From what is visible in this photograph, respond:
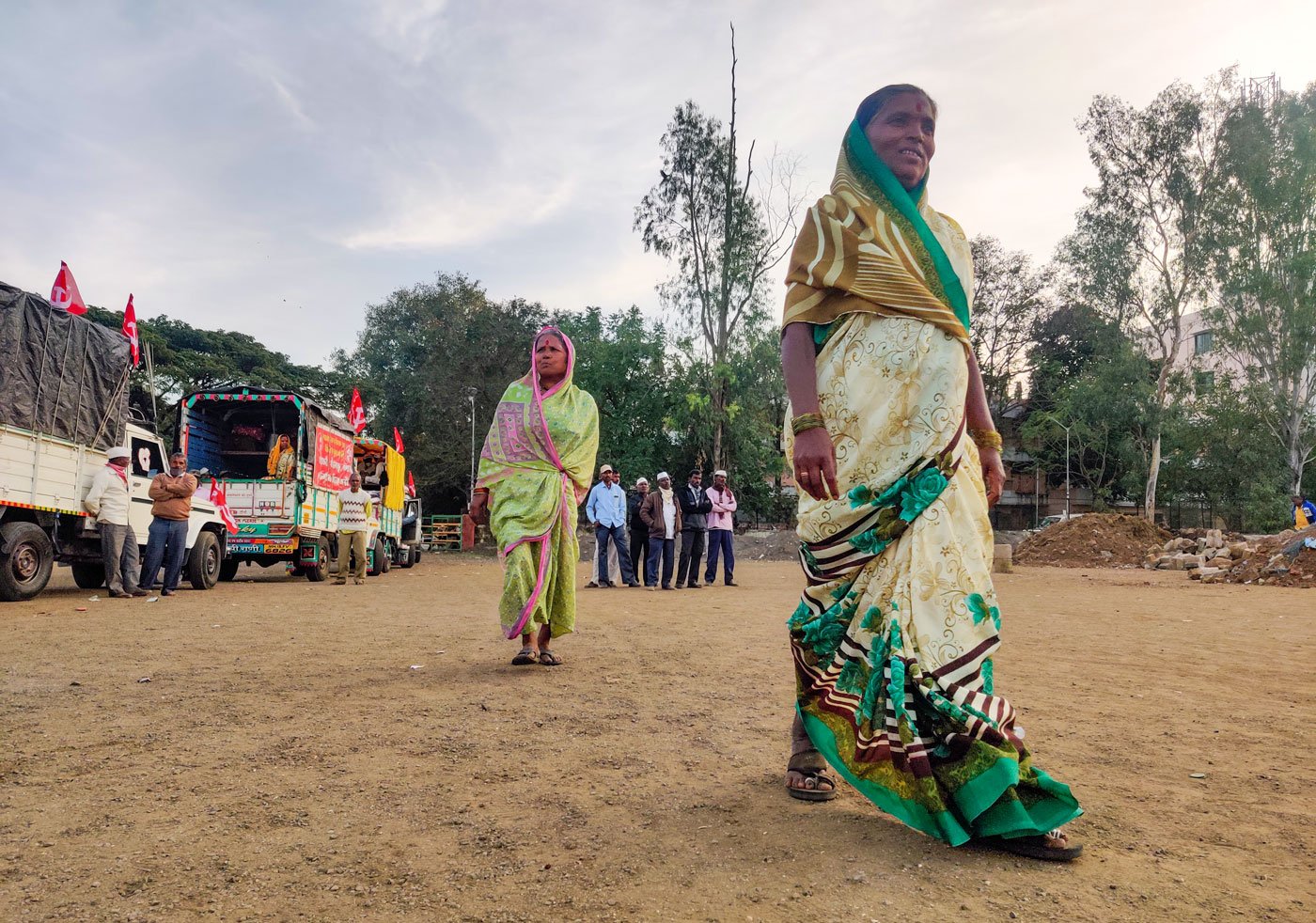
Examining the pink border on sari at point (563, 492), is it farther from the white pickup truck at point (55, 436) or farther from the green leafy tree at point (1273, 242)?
the green leafy tree at point (1273, 242)

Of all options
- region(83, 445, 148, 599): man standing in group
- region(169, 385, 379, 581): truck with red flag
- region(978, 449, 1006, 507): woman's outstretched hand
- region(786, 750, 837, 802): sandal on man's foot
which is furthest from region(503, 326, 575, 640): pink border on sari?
region(169, 385, 379, 581): truck with red flag

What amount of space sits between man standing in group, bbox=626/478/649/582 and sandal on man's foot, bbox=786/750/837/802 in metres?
11.7

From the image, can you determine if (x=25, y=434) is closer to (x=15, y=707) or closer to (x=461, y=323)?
(x=15, y=707)

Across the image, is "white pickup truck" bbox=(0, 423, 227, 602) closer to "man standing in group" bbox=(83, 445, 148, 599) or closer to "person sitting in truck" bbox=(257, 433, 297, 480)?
"man standing in group" bbox=(83, 445, 148, 599)

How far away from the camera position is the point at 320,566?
14695 millimetres

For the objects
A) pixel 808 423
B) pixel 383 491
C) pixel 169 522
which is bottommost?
pixel 169 522

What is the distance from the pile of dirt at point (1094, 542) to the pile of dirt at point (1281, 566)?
6.23 m

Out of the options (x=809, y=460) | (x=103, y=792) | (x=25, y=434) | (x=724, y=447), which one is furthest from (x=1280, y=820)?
(x=724, y=447)


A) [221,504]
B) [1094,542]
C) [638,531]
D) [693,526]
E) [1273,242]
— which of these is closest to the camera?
[221,504]

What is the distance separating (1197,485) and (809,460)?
41.8 metres

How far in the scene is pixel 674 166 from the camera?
2962 cm

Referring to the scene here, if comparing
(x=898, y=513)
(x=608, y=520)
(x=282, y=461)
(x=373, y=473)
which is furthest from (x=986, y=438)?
(x=373, y=473)

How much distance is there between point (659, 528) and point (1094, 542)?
1457 centimetres

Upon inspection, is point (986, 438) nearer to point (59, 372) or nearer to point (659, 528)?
point (59, 372)
